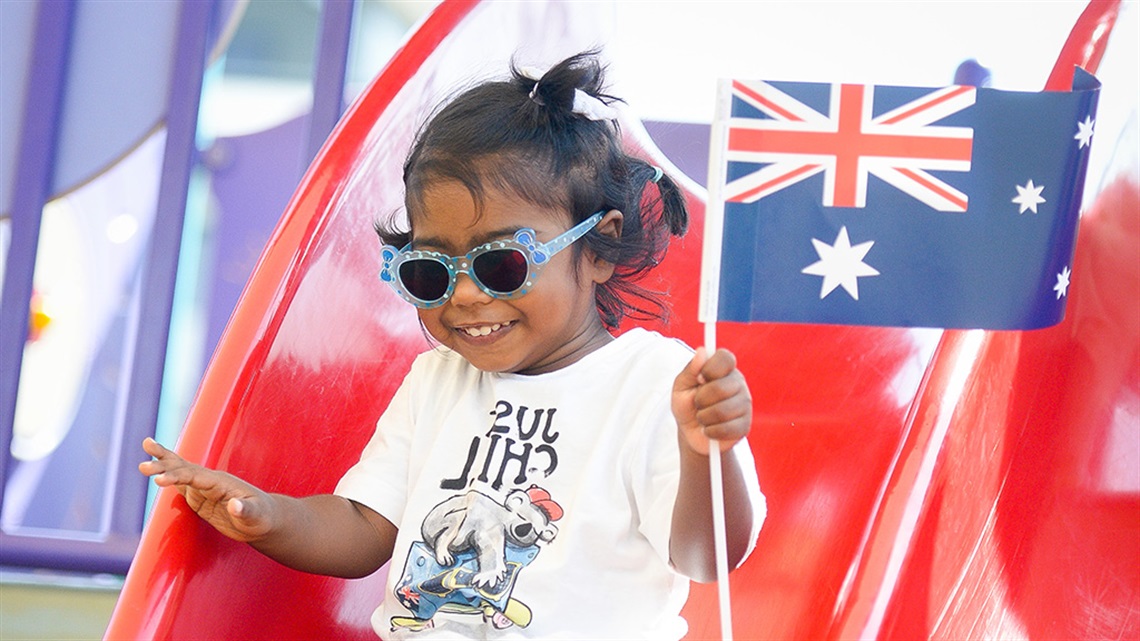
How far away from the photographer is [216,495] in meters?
1.14

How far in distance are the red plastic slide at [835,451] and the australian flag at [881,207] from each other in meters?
0.31

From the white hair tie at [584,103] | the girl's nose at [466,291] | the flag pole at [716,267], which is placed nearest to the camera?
the flag pole at [716,267]

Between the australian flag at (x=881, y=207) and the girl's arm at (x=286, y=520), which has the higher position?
the australian flag at (x=881, y=207)

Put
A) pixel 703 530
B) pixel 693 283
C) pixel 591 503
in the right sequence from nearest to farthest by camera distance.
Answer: pixel 703 530, pixel 591 503, pixel 693 283

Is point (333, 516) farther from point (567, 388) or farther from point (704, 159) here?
point (704, 159)

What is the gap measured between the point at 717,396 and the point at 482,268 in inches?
12.7

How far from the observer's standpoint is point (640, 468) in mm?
1089

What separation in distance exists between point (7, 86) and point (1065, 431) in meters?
1.98

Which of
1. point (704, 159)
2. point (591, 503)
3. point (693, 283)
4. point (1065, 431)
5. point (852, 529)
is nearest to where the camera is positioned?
point (591, 503)

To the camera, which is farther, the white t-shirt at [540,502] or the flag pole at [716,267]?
the white t-shirt at [540,502]

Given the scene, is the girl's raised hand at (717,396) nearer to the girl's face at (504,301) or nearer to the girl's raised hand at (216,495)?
the girl's face at (504,301)

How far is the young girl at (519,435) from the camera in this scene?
1.08 metres

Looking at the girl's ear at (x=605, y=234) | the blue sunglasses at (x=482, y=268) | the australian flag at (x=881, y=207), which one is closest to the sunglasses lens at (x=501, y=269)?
the blue sunglasses at (x=482, y=268)

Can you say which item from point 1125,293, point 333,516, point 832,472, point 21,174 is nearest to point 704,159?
point 832,472
